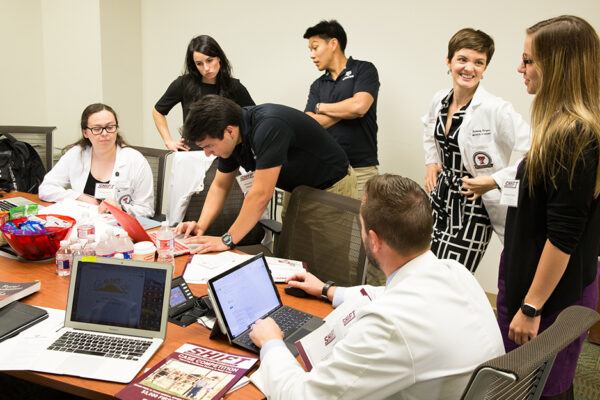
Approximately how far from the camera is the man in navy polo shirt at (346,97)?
10.2ft

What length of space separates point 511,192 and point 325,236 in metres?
0.83

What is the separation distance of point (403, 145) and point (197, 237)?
197 centimetres

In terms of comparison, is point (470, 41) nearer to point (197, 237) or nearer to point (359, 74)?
point (359, 74)

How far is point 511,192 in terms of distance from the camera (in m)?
1.65

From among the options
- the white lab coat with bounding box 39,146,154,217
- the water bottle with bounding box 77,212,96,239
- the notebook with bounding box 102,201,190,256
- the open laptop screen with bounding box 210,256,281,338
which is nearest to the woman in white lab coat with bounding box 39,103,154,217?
the white lab coat with bounding box 39,146,154,217

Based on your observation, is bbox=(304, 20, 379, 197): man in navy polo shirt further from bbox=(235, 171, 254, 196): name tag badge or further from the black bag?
the black bag

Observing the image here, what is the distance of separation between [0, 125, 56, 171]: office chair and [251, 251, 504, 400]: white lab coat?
3.19 m

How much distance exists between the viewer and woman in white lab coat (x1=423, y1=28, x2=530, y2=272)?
215 centimetres

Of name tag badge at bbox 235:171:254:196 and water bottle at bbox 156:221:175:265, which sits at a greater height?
name tag badge at bbox 235:171:254:196

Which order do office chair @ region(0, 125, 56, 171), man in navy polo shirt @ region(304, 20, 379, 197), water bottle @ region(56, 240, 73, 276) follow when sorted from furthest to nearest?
office chair @ region(0, 125, 56, 171), man in navy polo shirt @ region(304, 20, 379, 197), water bottle @ region(56, 240, 73, 276)

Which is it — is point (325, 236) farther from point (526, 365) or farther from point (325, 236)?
point (526, 365)

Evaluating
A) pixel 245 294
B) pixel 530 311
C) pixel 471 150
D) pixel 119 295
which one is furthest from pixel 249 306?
pixel 471 150

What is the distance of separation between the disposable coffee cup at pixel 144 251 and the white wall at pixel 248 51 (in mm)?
2258

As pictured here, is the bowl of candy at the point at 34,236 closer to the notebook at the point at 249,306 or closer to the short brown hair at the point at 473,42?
the notebook at the point at 249,306
